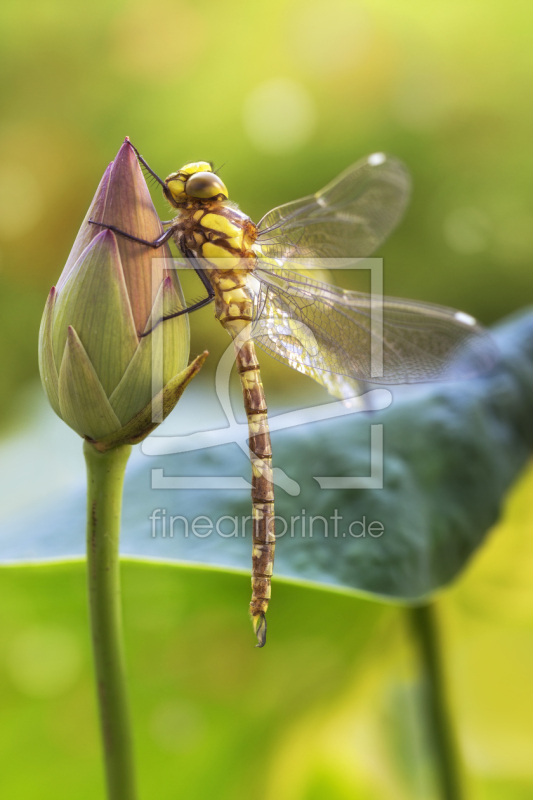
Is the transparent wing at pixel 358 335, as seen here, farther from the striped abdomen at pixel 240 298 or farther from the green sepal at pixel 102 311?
the green sepal at pixel 102 311

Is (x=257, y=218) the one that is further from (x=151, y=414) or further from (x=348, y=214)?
(x=151, y=414)

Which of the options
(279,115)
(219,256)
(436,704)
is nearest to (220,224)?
(219,256)

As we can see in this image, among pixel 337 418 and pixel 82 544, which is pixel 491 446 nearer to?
pixel 337 418

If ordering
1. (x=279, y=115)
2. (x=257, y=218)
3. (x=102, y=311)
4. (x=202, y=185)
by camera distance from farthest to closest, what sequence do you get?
(x=279, y=115), (x=257, y=218), (x=202, y=185), (x=102, y=311)

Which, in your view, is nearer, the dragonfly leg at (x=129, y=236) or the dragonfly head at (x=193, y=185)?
the dragonfly leg at (x=129, y=236)

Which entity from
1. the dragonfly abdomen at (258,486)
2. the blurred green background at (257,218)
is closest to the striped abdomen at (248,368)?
the dragonfly abdomen at (258,486)
